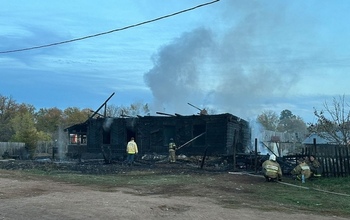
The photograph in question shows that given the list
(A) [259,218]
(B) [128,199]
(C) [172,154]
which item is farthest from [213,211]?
(C) [172,154]

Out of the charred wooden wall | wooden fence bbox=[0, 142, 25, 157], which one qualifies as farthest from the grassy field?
wooden fence bbox=[0, 142, 25, 157]

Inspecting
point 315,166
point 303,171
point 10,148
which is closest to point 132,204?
point 303,171

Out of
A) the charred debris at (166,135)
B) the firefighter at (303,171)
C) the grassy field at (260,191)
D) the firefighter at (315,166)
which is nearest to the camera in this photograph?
the grassy field at (260,191)

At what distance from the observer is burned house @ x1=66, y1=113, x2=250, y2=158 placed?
35.2 metres

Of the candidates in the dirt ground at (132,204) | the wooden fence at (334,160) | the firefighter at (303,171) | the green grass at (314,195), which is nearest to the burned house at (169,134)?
the wooden fence at (334,160)

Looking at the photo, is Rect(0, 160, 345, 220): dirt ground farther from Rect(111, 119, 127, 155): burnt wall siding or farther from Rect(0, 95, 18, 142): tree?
Rect(0, 95, 18, 142): tree

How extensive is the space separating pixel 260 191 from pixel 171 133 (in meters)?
22.4

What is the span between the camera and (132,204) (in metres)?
11.3

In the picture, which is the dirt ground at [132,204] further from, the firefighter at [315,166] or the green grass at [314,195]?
the firefighter at [315,166]

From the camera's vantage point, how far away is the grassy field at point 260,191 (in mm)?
11852

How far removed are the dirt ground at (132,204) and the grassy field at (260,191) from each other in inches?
1.4

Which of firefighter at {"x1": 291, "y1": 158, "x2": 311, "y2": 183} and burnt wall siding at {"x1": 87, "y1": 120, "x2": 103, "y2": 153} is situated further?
burnt wall siding at {"x1": 87, "y1": 120, "x2": 103, "y2": 153}

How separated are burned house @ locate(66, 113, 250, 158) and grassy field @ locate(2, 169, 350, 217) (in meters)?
15.0

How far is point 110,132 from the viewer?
40.0m
